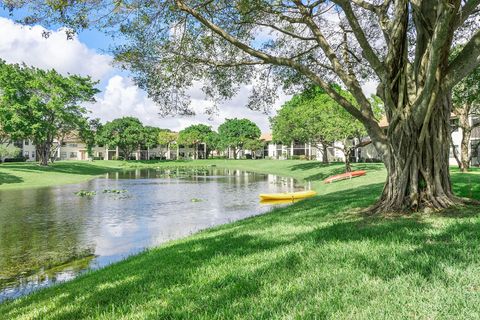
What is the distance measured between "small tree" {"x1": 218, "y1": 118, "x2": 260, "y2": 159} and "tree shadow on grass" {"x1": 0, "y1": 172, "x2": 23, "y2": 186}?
230 ft

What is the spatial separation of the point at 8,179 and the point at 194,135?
252ft

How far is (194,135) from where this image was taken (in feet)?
375

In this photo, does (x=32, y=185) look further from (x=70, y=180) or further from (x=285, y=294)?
(x=285, y=294)

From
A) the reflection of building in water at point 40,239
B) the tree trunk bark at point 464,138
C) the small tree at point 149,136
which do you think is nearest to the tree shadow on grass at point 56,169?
the reflection of building in water at point 40,239

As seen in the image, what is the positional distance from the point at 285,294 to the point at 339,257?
68.8 inches

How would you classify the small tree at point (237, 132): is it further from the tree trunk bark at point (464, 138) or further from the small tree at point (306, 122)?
the tree trunk bark at point (464, 138)

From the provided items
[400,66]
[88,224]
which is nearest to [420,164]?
[400,66]

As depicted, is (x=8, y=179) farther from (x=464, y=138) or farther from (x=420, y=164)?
(x=464, y=138)

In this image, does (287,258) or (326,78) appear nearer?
(287,258)

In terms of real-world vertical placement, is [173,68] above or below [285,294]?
above

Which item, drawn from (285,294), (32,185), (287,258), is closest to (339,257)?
(287,258)

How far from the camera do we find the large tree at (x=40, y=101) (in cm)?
4916

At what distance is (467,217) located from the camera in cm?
885

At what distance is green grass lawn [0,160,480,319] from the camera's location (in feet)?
14.2
